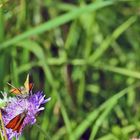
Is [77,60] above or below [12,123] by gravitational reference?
below

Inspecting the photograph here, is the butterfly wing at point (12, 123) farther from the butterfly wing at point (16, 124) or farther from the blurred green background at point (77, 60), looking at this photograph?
the blurred green background at point (77, 60)

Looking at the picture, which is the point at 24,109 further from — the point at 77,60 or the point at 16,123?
the point at 77,60

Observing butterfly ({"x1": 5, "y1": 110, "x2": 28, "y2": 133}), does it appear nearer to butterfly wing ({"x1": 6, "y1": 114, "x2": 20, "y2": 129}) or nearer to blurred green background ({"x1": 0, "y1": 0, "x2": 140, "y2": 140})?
butterfly wing ({"x1": 6, "y1": 114, "x2": 20, "y2": 129})

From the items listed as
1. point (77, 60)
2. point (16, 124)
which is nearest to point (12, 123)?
point (16, 124)

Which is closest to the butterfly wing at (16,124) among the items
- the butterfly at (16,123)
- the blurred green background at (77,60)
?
the butterfly at (16,123)

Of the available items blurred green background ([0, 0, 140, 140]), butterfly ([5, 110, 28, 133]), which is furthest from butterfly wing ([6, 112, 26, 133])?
blurred green background ([0, 0, 140, 140])

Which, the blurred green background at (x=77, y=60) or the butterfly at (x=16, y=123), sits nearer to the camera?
the butterfly at (x=16, y=123)

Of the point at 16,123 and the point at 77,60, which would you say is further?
the point at 77,60

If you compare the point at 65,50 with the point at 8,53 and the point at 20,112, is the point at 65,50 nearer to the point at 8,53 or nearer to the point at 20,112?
the point at 8,53
